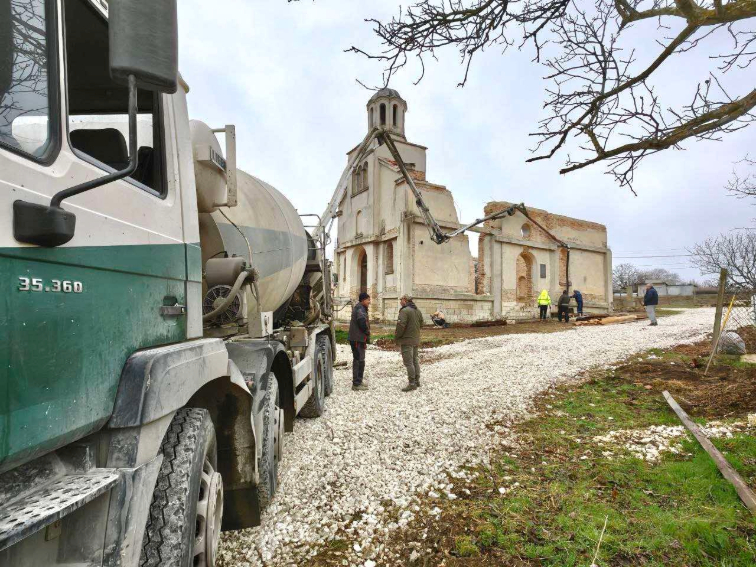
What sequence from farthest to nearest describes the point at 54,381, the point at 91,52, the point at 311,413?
the point at 311,413 < the point at 91,52 < the point at 54,381

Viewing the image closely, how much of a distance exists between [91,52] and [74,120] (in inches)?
16.5

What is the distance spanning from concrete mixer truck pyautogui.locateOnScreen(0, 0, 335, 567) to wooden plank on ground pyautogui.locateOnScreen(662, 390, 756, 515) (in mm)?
3631

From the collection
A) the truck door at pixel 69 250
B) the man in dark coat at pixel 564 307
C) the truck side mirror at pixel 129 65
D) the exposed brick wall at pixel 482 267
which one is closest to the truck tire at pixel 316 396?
the truck door at pixel 69 250

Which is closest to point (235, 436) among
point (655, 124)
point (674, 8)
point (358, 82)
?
point (358, 82)

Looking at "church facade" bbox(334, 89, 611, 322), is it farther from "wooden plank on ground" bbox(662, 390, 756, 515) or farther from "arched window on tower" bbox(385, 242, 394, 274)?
"wooden plank on ground" bbox(662, 390, 756, 515)

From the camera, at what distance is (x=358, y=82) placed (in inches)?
149

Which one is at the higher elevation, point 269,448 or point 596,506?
point 269,448

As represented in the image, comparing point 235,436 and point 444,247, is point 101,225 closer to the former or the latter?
point 235,436

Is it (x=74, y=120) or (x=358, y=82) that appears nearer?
(x=74, y=120)

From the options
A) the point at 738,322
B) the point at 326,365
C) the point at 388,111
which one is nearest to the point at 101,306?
the point at 326,365

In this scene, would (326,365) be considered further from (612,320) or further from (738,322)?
(612,320)

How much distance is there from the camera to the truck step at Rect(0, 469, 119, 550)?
1.11 meters

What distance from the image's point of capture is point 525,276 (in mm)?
25266

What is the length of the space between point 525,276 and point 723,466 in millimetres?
22172
